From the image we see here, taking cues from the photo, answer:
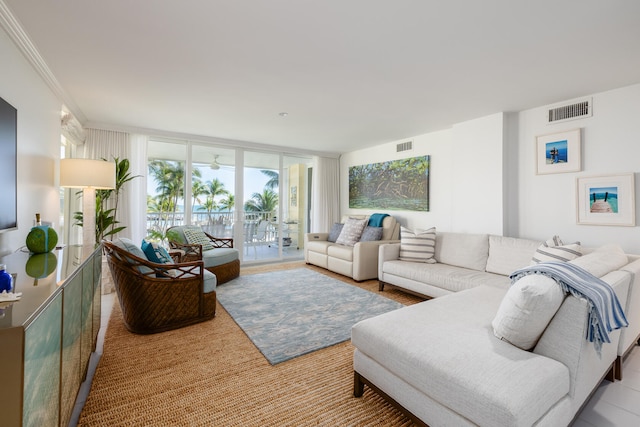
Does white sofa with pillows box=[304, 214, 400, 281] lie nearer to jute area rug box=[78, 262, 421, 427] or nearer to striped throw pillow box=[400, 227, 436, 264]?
striped throw pillow box=[400, 227, 436, 264]

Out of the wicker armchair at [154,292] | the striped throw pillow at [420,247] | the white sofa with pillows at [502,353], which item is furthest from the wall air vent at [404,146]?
the wicker armchair at [154,292]

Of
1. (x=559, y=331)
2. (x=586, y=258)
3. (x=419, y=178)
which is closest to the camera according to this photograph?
(x=559, y=331)

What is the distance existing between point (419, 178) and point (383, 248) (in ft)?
5.45

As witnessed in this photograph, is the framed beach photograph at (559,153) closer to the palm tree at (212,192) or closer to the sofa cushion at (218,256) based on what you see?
the sofa cushion at (218,256)

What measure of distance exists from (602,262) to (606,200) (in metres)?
1.60

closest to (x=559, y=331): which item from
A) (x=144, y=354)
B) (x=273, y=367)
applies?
(x=273, y=367)

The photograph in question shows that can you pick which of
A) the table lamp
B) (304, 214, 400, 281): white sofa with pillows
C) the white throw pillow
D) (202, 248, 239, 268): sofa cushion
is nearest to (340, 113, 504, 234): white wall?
(304, 214, 400, 281): white sofa with pillows

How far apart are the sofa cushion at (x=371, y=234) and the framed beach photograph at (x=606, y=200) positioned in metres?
2.55

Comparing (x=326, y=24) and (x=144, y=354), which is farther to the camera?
(x=144, y=354)

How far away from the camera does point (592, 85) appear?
285 cm

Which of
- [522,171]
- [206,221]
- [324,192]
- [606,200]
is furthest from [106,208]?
[606,200]

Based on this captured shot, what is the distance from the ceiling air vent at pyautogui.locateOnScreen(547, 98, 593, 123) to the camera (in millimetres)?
3092

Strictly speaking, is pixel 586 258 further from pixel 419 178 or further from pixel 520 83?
pixel 419 178

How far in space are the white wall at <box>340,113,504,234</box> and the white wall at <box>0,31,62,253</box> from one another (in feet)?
15.3
